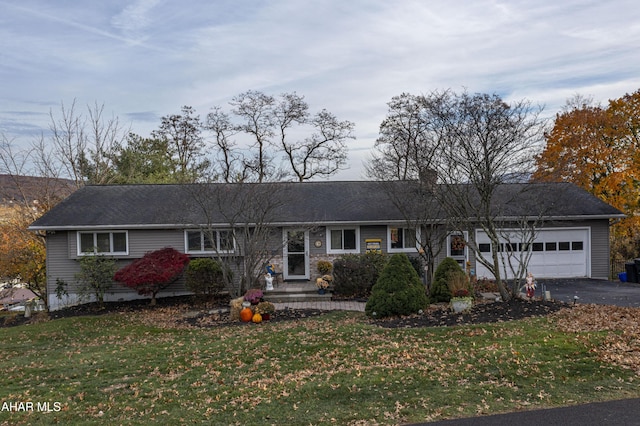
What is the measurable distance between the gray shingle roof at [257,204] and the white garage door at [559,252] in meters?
0.97

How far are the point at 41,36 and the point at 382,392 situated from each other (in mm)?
14655

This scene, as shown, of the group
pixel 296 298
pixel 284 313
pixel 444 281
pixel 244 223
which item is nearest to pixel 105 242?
pixel 244 223

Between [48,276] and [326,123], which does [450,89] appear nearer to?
[48,276]

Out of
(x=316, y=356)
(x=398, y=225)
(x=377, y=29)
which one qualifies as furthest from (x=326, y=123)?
(x=316, y=356)

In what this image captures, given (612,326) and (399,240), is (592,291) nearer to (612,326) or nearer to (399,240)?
(399,240)

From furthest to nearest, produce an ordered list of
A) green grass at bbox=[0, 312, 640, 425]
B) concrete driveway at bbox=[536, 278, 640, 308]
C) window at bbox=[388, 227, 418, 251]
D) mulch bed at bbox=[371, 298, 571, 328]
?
window at bbox=[388, 227, 418, 251]
concrete driveway at bbox=[536, 278, 640, 308]
mulch bed at bbox=[371, 298, 571, 328]
green grass at bbox=[0, 312, 640, 425]

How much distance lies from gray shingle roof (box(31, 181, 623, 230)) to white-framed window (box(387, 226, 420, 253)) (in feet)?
1.95

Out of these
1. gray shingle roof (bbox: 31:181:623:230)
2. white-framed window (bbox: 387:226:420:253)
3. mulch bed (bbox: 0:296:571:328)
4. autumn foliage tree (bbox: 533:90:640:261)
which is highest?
autumn foliage tree (bbox: 533:90:640:261)

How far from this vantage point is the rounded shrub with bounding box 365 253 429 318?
10.8 m

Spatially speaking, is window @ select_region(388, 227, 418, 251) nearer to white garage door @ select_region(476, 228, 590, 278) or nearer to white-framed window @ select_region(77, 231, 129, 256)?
white garage door @ select_region(476, 228, 590, 278)

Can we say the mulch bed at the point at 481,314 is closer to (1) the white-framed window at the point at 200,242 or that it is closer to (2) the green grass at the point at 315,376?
(2) the green grass at the point at 315,376

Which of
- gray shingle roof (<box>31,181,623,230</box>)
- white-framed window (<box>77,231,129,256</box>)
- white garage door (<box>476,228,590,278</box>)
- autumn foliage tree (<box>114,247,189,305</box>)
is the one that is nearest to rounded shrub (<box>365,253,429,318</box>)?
gray shingle roof (<box>31,181,623,230</box>)

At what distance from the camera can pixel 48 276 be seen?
54.4ft

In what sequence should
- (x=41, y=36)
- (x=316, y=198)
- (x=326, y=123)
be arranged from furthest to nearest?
(x=326, y=123), (x=316, y=198), (x=41, y=36)
